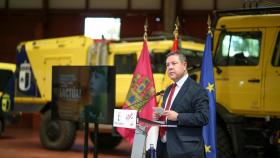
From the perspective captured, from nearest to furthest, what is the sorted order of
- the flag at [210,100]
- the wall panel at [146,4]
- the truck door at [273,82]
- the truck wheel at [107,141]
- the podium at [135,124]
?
1. the podium at [135,124]
2. the flag at [210,100]
3. the truck door at [273,82]
4. the truck wheel at [107,141]
5. the wall panel at [146,4]

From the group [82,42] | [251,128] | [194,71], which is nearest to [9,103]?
[82,42]

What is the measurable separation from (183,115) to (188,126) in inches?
4.8

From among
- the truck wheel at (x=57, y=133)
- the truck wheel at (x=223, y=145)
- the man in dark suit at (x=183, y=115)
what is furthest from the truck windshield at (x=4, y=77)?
the man in dark suit at (x=183, y=115)

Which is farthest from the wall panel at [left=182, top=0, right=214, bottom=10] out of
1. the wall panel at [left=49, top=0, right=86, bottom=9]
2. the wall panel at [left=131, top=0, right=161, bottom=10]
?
the wall panel at [left=49, top=0, right=86, bottom=9]

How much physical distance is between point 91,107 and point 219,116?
2.20 m

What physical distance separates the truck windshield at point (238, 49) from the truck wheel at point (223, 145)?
1110 millimetres

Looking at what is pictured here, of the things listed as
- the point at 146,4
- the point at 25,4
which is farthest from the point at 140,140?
the point at 25,4

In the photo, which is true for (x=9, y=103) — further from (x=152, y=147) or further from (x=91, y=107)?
(x=152, y=147)

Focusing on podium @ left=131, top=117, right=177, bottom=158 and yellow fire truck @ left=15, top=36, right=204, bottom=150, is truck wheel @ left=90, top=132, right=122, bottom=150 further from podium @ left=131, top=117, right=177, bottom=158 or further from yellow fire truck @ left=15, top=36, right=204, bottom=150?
podium @ left=131, top=117, right=177, bottom=158

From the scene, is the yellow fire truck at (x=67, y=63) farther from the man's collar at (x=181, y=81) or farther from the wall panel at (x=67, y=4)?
the wall panel at (x=67, y=4)

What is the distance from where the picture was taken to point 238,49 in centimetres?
815

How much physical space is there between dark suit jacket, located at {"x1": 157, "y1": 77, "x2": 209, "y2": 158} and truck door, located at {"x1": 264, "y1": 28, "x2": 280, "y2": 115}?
11.8ft

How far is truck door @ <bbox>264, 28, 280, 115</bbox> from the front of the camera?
25.2 ft

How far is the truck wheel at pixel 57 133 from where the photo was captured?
12250 mm
